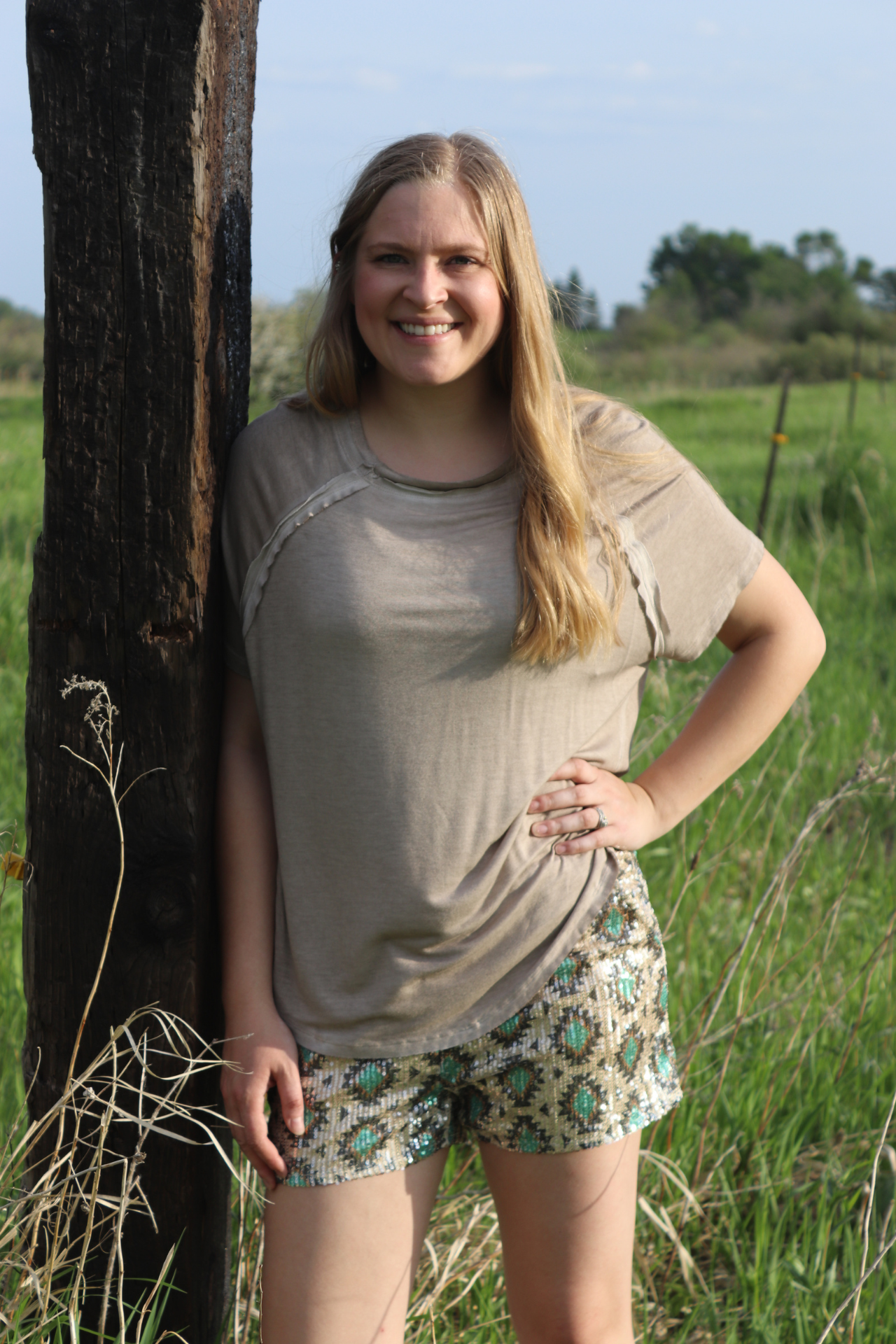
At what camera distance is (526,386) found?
169 centimetres

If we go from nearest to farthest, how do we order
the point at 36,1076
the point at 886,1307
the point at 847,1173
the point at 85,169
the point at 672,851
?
the point at 85,169 → the point at 36,1076 → the point at 886,1307 → the point at 847,1173 → the point at 672,851

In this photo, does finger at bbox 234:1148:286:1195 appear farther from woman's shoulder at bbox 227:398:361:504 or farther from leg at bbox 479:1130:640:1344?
woman's shoulder at bbox 227:398:361:504

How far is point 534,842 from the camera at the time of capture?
1704 millimetres

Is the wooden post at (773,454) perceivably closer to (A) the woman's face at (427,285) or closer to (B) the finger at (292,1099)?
(A) the woman's face at (427,285)

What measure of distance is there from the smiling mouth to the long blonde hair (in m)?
0.11

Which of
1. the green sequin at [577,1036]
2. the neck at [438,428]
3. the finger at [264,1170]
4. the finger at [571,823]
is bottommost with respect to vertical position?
the finger at [264,1170]

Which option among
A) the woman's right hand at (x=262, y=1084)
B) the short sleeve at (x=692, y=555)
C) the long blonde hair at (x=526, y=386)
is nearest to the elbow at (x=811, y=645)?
the short sleeve at (x=692, y=555)

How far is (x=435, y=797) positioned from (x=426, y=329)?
662mm

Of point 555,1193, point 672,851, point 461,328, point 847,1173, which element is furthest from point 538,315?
point 672,851

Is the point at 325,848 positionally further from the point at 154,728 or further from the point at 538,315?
the point at 538,315

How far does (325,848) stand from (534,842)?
1.00 ft

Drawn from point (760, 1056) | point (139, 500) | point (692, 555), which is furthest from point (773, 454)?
point (139, 500)

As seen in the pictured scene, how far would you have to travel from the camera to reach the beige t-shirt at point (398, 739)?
1.61m

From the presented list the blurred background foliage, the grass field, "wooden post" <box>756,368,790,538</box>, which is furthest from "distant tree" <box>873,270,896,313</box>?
the grass field
